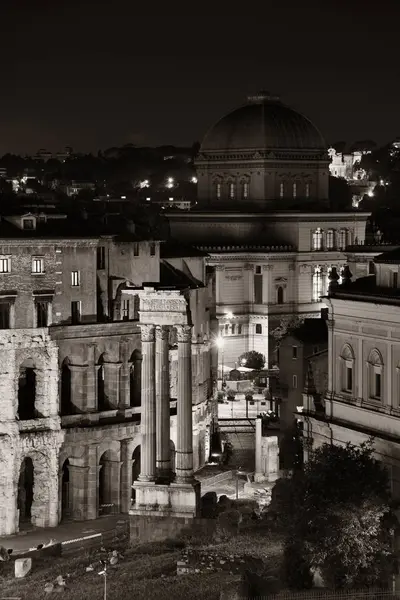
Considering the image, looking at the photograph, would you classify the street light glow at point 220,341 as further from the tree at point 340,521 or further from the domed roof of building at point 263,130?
the tree at point 340,521

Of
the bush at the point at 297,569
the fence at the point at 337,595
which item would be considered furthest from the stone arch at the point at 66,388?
the fence at the point at 337,595

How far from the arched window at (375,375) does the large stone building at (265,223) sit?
187ft

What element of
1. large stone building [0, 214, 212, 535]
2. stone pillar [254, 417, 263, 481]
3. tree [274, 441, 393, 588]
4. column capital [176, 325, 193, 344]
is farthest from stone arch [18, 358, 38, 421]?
tree [274, 441, 393, 588]

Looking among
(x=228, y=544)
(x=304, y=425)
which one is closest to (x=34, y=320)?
(x=304, y=425)

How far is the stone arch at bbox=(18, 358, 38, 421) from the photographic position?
3908 inches

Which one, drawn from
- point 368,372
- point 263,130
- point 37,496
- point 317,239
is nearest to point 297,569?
point 368,372

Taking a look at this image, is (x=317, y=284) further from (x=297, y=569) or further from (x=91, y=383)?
(x=297, y=569)

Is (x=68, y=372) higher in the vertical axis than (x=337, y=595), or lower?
higher

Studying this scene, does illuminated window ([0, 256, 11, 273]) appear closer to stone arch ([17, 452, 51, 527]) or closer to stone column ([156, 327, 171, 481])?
stone arch ([17, 452, 51, 527])

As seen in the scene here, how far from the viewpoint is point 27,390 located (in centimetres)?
10388

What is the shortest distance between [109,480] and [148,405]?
58.6 ft

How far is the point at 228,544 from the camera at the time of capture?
77875 mm

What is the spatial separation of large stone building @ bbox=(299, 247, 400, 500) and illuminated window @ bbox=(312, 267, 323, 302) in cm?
6187

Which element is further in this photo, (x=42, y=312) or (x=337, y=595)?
(x=42, y=312)
